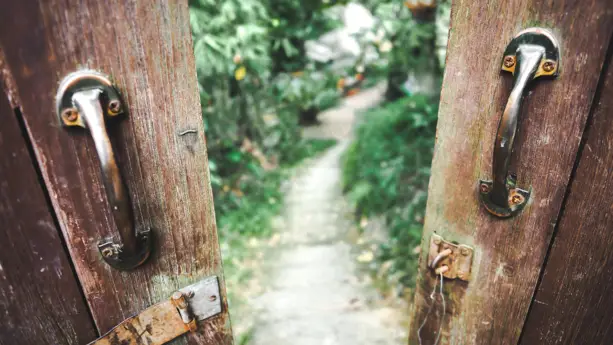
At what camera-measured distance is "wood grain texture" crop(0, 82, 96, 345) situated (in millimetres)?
685

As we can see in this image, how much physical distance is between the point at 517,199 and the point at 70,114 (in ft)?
2.95

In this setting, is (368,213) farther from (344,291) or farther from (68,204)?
(68,204)

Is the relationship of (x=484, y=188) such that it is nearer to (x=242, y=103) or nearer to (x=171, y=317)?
(x=171, y=317)

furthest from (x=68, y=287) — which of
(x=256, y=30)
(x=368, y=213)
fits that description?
(x=368, y=213)

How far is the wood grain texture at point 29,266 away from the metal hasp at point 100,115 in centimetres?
9

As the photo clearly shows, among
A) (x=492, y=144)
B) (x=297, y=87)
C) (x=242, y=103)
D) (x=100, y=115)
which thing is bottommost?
(x=242, y=103)

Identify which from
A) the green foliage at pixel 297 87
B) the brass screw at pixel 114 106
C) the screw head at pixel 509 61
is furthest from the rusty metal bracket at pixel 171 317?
the green foliage at pixel 297 87

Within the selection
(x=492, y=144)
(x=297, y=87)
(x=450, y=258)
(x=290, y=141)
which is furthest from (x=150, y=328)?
(x=290, y=141)

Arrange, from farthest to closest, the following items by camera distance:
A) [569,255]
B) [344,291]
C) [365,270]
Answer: [365,270], [344,291], [569,255]

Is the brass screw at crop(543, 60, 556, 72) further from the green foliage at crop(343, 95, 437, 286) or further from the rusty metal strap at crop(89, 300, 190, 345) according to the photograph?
the green foliage at crop(343, 95, 437, 286)

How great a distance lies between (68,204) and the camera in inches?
29.3

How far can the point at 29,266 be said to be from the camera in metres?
0.77

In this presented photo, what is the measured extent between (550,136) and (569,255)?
292 mm

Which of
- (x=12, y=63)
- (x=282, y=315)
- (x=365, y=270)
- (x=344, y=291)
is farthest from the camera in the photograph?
(x=365, y=270)
